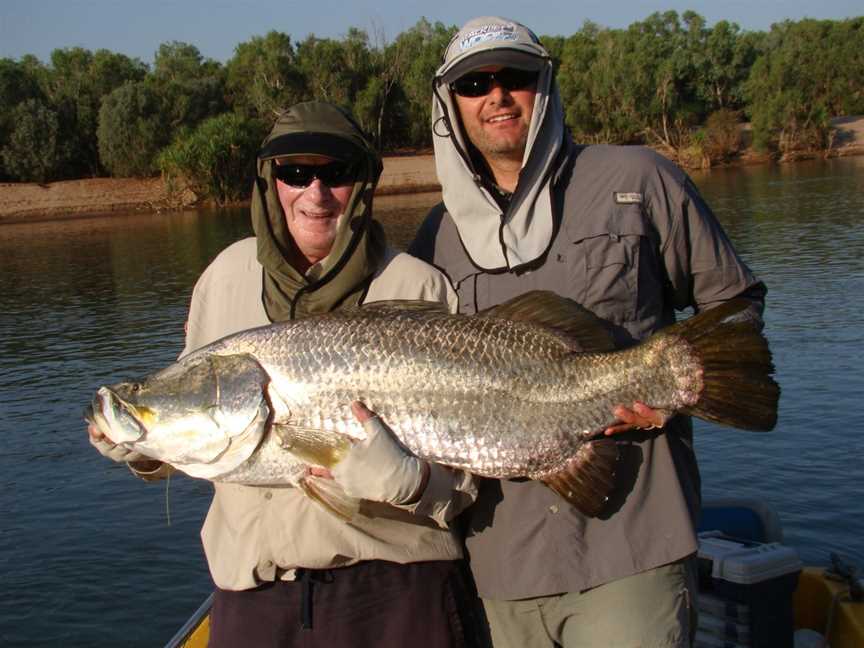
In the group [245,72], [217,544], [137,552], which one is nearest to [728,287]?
[217,544]

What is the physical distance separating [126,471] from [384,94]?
5762cm

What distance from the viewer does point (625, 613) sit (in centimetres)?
337

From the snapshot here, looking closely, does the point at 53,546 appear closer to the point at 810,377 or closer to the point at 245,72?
the point at 810,377

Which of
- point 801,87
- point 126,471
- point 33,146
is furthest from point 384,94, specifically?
point 126,471

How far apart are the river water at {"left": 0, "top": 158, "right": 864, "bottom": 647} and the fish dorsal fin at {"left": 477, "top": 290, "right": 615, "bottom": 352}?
5.56m

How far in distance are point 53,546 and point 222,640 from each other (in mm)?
6450

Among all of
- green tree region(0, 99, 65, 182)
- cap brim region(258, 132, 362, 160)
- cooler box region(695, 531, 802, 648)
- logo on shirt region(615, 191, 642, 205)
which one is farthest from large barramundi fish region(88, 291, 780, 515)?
green tree region(0, 99, 65, 182)

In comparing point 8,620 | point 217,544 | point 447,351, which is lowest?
point 8,620

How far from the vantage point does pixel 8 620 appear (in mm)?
8172

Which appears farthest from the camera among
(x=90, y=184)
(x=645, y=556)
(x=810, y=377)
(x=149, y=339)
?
(x=90, y=184)

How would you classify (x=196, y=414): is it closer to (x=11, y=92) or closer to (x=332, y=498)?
(x=332, y=498)

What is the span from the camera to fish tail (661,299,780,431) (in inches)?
133

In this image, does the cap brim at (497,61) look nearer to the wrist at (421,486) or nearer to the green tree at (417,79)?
the wrist at (421,486)

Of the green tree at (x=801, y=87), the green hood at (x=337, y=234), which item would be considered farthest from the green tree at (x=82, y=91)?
the green hood at (x=337, y=234)
